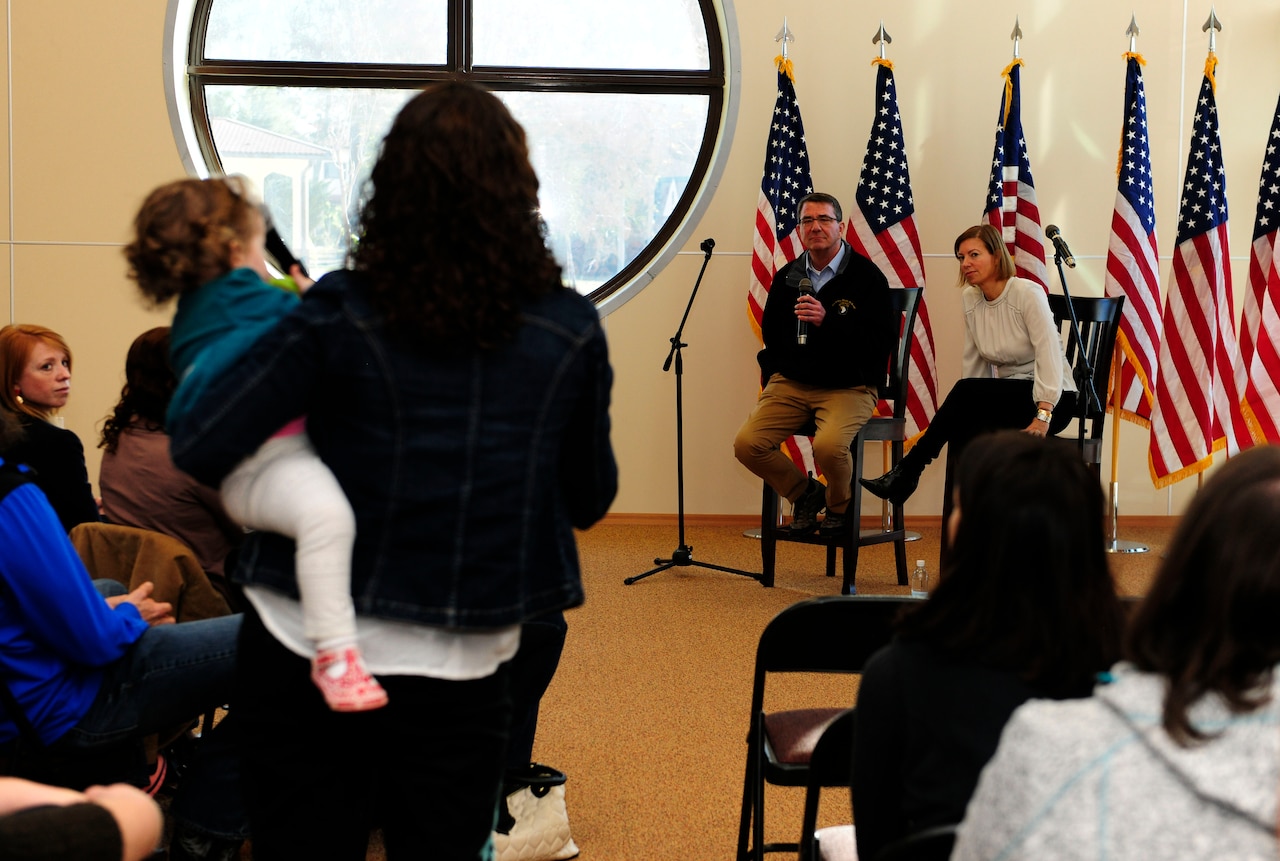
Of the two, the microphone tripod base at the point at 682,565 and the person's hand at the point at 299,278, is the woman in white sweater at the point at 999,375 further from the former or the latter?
the person's hand at the point at 299,278

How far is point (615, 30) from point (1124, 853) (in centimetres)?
599

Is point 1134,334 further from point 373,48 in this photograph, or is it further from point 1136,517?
point 373,48

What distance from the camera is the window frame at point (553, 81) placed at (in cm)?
616

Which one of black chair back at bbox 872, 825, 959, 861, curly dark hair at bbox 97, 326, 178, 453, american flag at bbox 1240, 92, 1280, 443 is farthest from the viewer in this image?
american flag at bbox 1240, 92, 1280, 443

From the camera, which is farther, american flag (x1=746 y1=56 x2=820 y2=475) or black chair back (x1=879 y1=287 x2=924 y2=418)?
american flag (x1=746 y1=56 x2=820 y2=475)

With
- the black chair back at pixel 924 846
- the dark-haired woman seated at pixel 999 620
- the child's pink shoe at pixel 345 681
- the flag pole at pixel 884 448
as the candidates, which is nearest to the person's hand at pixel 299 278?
the child's pink shoe at pixel 345 681

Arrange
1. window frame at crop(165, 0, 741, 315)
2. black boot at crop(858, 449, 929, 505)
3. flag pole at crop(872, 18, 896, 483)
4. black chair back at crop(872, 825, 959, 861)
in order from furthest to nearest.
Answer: window frame at crop(165, 0, 741, 315) → flag pole at crop(872, 18, 896, 483) → black boot at crop(858, 449, 929, 505) → black chair back at crop(872, 825, 959, 861)

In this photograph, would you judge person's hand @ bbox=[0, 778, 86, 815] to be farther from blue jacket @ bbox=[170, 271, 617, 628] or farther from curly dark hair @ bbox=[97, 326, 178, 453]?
curly dark hair @ bbox=[97, 326, 178, 453]

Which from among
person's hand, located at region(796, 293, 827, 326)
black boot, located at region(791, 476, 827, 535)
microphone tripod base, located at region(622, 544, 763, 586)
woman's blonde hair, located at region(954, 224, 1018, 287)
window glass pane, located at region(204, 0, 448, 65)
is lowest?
microphone tripod base, located at region(622, 544, 763, 586)

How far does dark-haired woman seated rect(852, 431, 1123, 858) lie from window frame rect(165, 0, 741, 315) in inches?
199

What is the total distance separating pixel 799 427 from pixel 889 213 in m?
1.45

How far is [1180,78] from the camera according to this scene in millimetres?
6094

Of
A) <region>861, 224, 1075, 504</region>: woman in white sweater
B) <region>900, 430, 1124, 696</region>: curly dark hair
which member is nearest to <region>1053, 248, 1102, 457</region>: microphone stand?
<region>861, 224, 1075, 504</region>: woman in white sweater

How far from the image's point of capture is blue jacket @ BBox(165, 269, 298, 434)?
125cm
